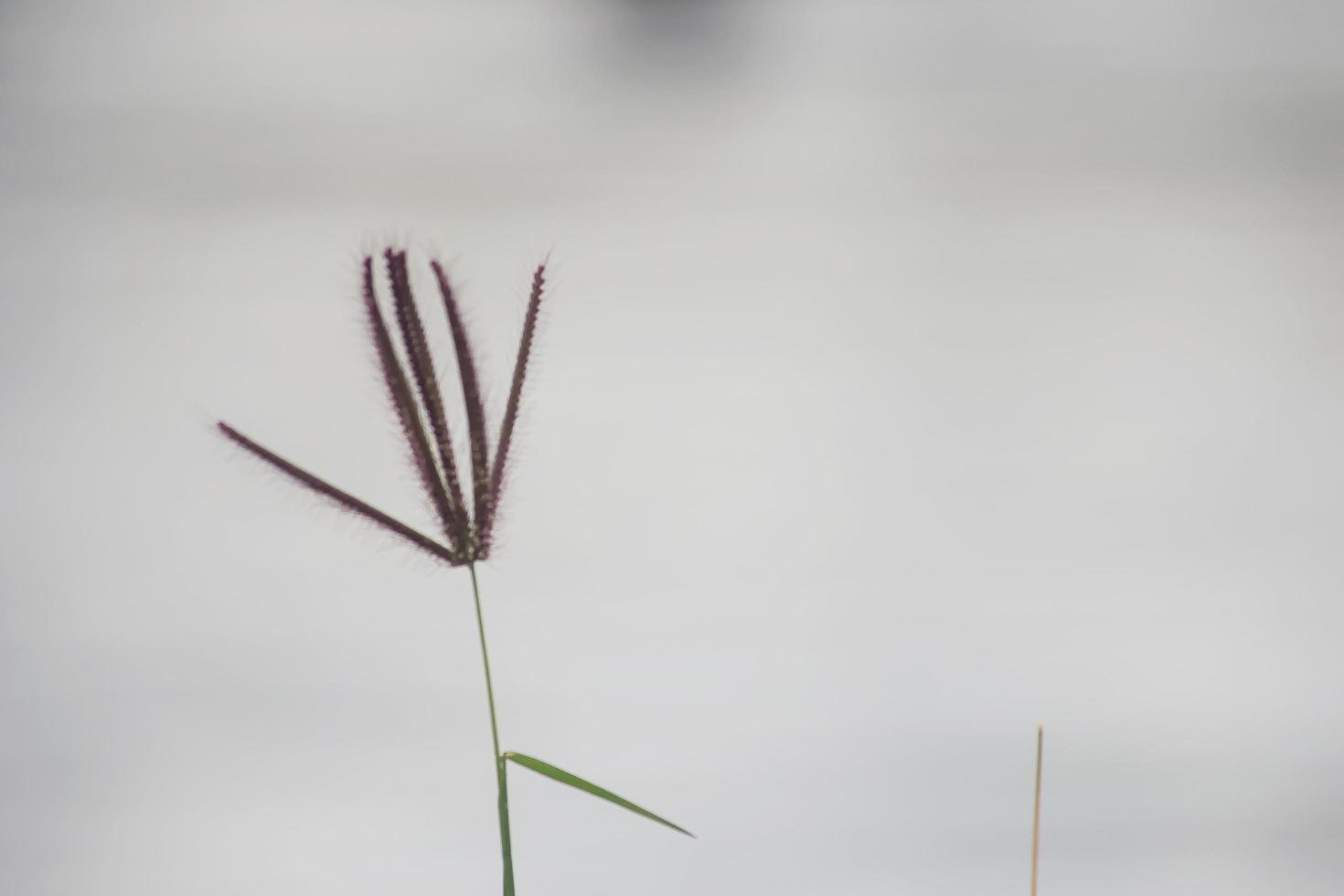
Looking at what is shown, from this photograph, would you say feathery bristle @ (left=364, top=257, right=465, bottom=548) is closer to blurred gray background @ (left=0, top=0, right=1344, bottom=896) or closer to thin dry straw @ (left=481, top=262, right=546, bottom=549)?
thin dry straw @ (left=481, top=262, right=546, bottom=549)

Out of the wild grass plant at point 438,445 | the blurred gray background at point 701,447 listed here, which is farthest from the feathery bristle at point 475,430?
the blurred gray background at point 701,447

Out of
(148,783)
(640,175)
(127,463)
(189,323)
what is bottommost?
(148,783)

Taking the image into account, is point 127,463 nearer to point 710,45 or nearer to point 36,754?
point 36,754

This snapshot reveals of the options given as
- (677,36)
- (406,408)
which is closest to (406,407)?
(406,408)

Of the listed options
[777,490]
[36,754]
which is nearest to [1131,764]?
[777,490]

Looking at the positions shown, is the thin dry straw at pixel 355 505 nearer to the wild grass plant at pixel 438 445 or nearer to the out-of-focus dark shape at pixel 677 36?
the wild grass plant at pixel 438 445

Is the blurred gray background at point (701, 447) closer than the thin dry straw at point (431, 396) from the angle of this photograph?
No

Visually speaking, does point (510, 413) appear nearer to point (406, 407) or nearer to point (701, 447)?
point (406, 407)
